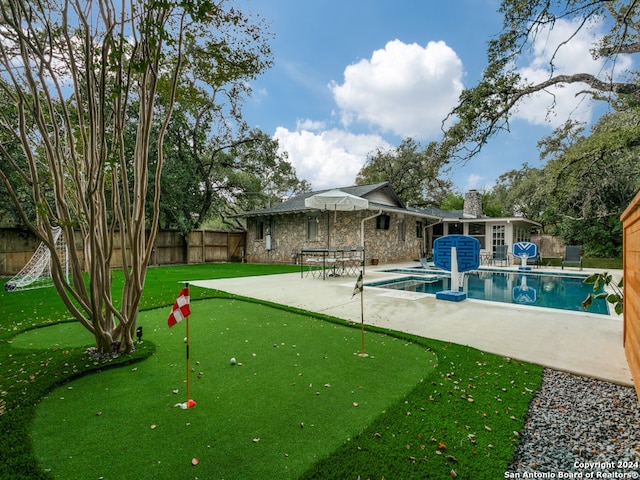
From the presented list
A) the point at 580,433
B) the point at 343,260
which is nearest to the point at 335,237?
the point at 343,260

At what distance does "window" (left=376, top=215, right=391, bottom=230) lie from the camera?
15789 mm

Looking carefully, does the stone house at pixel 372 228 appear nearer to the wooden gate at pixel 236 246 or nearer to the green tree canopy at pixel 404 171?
the wooden gate at pixel 236 246

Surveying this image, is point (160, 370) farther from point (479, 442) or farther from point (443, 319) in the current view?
point (443, 319)

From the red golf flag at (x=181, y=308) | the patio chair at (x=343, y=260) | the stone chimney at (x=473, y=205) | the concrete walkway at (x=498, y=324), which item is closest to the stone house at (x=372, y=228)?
the stone chimney at (x=473, y=205)

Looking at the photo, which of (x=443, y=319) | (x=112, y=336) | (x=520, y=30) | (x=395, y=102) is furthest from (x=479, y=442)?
(x=395, y=102)

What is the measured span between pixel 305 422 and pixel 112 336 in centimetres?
256

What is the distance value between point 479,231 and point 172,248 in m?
17.0

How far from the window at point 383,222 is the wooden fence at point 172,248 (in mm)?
8218

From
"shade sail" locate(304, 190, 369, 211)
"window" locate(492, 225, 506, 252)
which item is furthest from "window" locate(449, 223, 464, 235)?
"shade sail" locate(304, 190, 369, 211)

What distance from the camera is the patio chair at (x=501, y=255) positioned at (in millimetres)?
15578

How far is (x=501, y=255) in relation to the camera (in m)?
15.9

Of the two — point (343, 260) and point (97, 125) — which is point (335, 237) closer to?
point (343, 260)

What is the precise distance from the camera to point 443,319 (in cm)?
504

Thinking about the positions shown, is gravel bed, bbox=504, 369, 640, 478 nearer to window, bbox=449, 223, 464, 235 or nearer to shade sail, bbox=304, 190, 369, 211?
shade sail, bbox=304, 190, 369, 211
